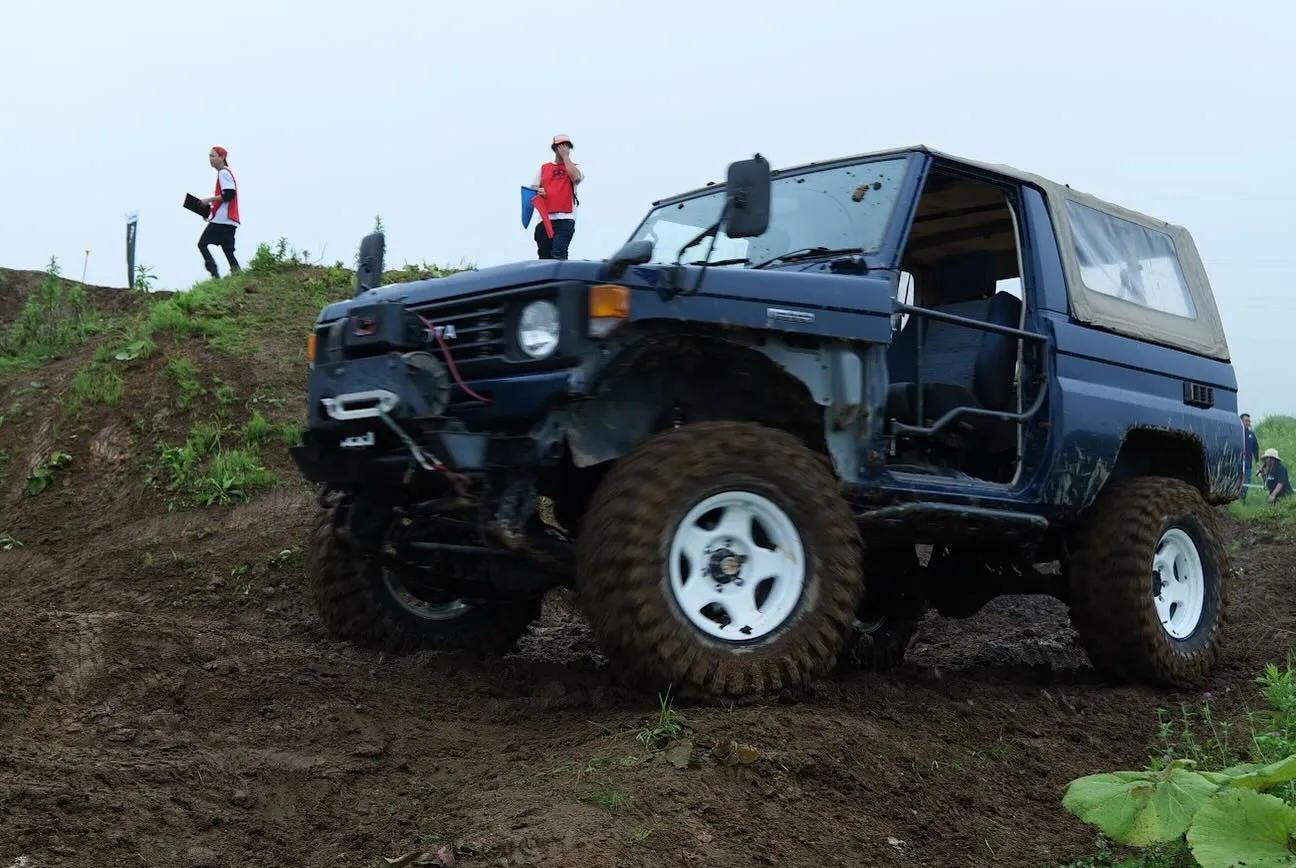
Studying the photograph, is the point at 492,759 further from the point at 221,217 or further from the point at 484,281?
the point at 221,217

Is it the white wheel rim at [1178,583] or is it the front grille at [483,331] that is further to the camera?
the white wheel rim at [1178,583]

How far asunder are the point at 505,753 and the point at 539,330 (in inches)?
53.8

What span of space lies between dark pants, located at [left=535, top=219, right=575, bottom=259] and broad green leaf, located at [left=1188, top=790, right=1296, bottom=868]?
8.14 m

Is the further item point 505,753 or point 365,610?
point 365,610

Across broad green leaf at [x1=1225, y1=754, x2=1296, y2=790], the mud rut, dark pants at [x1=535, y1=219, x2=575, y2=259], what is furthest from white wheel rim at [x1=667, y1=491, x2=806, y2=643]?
dark pants at [x1=535, y1=219, x2=575, y2=259]

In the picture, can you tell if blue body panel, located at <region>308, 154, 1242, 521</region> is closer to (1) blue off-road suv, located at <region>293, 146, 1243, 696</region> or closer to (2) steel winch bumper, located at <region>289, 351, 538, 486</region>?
(1) blue off-road suv, located at <region>293, 146, 1243, 696</region>

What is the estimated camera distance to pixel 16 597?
7789 mm

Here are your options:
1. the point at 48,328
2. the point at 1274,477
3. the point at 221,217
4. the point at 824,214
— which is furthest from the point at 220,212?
the point at 1274,477

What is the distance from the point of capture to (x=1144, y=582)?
5.93 metres

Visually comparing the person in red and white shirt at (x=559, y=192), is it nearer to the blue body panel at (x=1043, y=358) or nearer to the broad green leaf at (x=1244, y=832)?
the blue body panel at (x=1043, y=358)

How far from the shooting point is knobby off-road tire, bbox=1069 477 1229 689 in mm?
5906

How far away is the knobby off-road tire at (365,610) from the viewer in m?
5.58

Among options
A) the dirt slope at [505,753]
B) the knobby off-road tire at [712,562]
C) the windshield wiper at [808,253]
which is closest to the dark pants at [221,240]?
the dirt slope at [505,753]

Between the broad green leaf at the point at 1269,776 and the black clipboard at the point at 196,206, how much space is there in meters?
11.5
